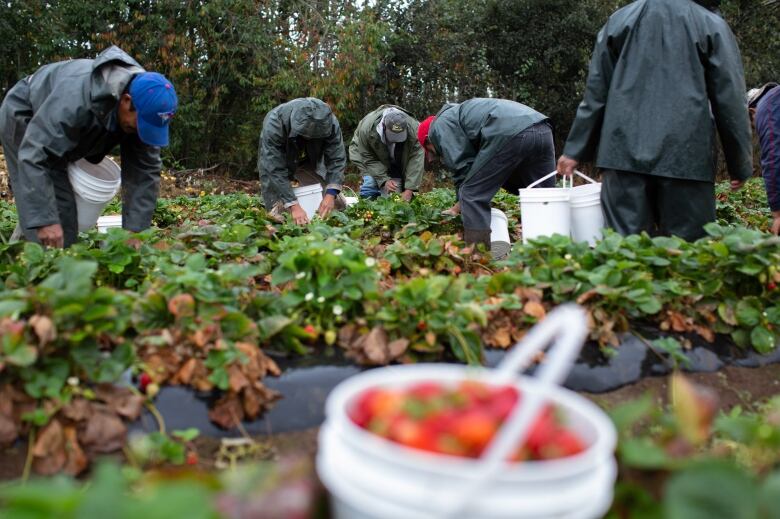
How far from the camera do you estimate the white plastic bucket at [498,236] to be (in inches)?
196

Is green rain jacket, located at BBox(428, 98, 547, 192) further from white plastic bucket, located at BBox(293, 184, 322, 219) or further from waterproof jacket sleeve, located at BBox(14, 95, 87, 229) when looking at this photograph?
waterproof jacket sleeve, located at BBox(14, 95, 87, 229)

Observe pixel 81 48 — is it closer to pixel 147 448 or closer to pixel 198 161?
pixel 198 161

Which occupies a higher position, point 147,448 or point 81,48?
point 81,48

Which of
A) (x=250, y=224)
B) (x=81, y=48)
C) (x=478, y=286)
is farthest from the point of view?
(x=81, y=48)

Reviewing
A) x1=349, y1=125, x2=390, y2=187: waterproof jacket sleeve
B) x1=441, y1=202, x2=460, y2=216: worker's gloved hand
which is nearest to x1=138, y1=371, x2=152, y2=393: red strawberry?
x1=441, y1=202, x2=460, y2=216: worker's gloved hand

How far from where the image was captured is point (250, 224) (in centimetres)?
485

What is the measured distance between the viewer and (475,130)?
496 centimetres

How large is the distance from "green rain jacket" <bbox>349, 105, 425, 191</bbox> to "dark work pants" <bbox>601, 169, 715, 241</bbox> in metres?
3.83

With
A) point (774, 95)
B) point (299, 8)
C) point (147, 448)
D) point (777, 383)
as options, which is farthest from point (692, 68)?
point (299, 8)

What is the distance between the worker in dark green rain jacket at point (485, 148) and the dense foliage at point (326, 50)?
8529 mm

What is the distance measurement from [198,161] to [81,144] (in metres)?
10.9

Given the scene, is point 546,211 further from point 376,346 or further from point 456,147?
point 376,346

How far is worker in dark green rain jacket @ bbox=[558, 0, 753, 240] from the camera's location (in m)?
3.63

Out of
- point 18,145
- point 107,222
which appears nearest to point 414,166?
point 107,222
